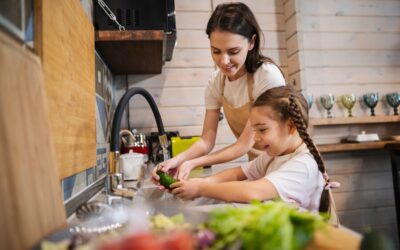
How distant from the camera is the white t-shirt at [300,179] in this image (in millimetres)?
895

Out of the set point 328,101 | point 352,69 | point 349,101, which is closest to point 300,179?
point 328,101

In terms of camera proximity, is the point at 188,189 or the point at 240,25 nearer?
the point at 188,189

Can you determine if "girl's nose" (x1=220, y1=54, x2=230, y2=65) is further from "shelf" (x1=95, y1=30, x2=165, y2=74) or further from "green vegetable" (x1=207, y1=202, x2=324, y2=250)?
"green vegetable" (x1=207, y1=202, x2=324, y2=250)

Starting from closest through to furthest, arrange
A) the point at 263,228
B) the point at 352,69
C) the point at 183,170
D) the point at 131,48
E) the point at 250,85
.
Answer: the point at 263,228
the point at 183,170
the point at 250,85
the point at 131,48
the point at 352,69

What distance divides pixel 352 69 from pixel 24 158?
8.48 ft

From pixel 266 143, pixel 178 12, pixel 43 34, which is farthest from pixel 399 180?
pixel 43 34

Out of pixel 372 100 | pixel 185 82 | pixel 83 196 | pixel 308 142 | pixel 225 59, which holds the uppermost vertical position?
pixel 185 82

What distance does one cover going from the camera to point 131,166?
1.56 metres

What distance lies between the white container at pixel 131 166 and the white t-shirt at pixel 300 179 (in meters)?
0.82

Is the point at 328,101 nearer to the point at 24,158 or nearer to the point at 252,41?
the point at 252,41

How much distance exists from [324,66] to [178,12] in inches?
49.1

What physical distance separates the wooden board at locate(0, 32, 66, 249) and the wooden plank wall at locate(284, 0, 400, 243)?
6.85ft

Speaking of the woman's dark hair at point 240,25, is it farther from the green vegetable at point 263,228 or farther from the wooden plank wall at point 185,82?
the wooden plank wall at point 185,82

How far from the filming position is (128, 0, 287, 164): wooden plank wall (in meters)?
2.27
